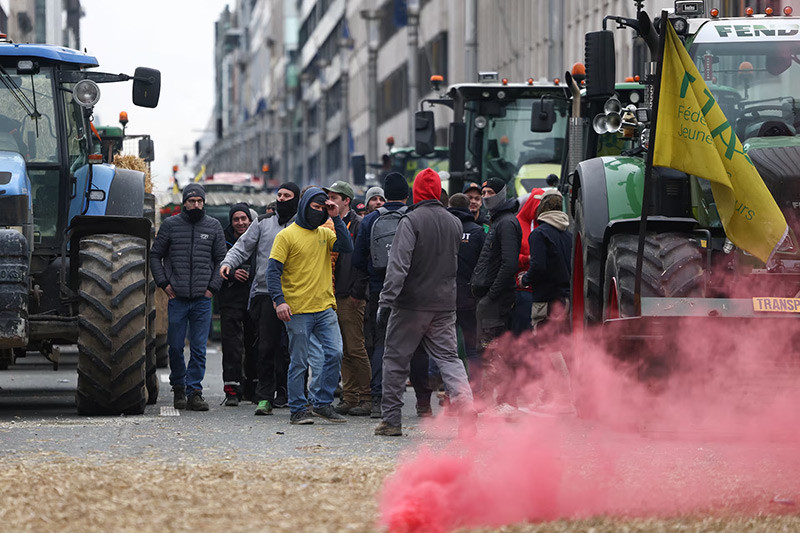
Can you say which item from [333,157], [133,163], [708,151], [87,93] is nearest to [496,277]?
[87,93]

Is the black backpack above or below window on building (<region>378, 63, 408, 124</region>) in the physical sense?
below

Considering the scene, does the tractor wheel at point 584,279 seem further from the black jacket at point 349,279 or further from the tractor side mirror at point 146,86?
the tractor side mirror at point 146,86

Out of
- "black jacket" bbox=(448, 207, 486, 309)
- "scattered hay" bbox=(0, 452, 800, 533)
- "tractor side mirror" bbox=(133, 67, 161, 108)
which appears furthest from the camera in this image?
"black jacket" bbox=(448, 207, 486, 309)

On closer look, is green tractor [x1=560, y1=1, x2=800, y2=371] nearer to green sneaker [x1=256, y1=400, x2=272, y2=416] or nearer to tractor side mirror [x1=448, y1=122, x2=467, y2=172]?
green sneaker [x1=256, y1=400, x2=272, y2=416]

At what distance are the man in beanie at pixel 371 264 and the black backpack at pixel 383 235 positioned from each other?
0.08m

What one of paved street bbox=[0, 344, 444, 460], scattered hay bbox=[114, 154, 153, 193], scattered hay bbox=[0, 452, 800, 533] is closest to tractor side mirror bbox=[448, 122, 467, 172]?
paved street bbox=[0, 344, 444, 460]

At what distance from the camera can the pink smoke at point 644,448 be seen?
830cm

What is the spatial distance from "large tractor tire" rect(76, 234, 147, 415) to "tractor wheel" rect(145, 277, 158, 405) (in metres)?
1.35

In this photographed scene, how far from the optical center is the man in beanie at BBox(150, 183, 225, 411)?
602 inches

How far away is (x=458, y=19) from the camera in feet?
188

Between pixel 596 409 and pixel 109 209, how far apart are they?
5.03 metres

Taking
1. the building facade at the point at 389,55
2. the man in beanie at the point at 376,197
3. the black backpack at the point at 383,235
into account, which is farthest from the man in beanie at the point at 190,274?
the building facade at the point at 389,55

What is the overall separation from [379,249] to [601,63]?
3319 millimetres

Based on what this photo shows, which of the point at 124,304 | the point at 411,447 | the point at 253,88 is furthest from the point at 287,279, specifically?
the point at 253,88
